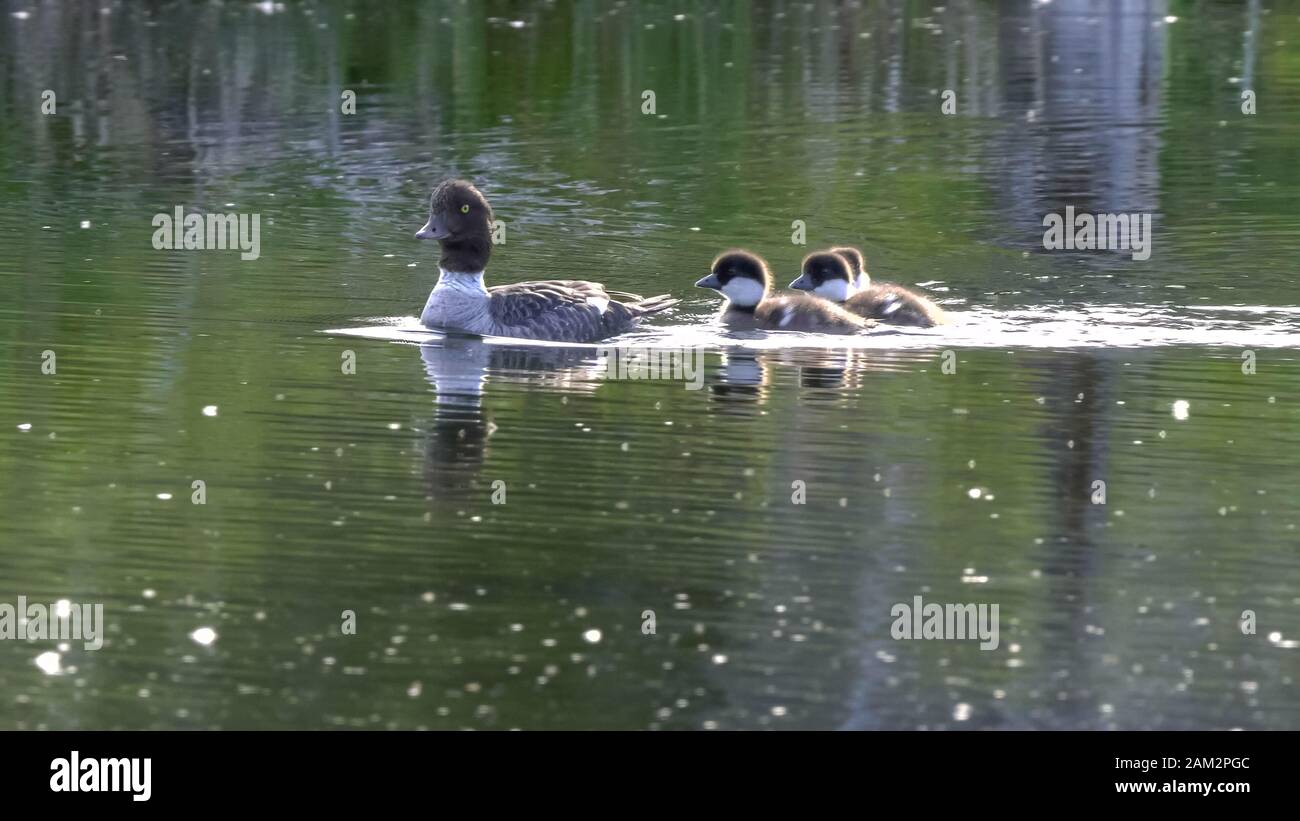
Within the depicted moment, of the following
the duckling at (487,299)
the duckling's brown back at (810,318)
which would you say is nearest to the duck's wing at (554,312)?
the duckling at (487,299)

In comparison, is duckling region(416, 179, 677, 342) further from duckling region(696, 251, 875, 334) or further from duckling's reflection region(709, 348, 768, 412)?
duckling's reflection region(709, 348, 768, 412)

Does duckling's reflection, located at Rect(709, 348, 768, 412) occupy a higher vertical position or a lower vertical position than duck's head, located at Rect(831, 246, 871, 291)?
lower

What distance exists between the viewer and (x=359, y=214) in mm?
21953

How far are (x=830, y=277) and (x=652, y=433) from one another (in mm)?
4969

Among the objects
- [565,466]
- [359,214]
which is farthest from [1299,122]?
[565,466]

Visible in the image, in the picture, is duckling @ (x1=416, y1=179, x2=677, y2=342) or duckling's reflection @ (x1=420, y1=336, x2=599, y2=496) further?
duckling @ (x1=416, y1=179, x2=677, y2=342)

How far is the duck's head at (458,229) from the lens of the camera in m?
16.6

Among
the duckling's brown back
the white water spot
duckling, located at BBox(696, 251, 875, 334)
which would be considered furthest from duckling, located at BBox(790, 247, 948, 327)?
the white water spot

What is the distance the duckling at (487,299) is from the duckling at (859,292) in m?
1.42

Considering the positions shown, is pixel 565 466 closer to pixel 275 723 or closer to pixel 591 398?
pixel 591 398

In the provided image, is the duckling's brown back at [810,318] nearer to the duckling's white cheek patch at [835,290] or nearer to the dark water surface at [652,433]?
the dark water surface at [652,433]

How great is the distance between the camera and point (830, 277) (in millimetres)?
17484

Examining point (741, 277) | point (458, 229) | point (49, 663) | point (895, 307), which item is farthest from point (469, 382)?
point (49, 663)

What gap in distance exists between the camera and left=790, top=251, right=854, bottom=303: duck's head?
1745 centimetres
